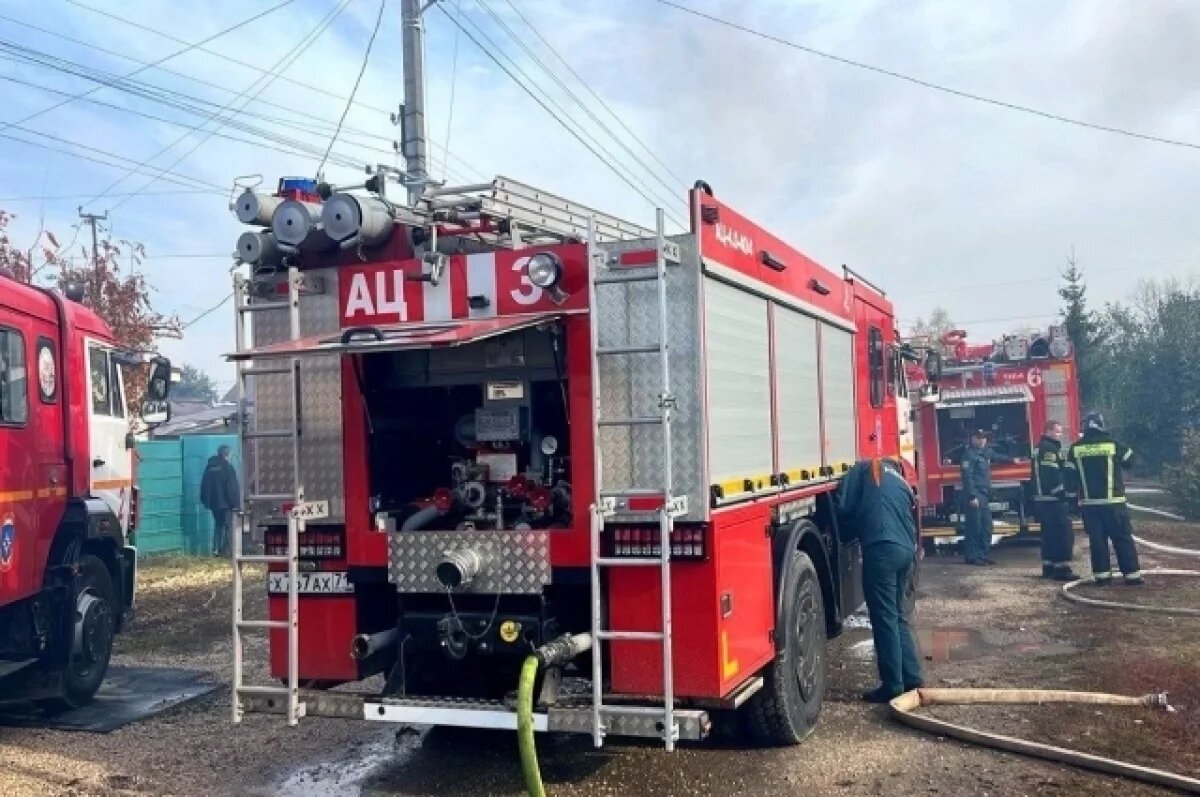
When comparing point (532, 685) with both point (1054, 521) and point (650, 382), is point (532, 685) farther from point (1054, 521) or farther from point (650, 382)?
point (1054, 521)

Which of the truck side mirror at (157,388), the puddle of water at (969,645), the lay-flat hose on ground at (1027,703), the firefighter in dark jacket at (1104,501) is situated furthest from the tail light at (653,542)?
the firefighter in dark jacket at (1104,501)

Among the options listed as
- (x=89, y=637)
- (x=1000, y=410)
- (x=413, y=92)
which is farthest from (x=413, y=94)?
(x=1000, y=410)

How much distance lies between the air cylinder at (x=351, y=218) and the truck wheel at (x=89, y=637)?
3990 mm

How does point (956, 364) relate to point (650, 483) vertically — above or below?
above

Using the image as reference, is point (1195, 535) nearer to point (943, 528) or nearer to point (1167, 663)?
point (943, 528)

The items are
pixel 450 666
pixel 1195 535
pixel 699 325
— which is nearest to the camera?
pixel 699 325

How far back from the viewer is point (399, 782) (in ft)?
18.8

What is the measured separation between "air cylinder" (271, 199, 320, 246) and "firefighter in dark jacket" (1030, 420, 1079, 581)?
32.4 ft

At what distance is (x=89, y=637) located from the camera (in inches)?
311

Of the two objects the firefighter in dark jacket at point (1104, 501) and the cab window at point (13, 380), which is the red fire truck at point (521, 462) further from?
the firefighter in dark jacket at point (1104, 501)

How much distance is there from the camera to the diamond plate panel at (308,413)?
566 centimetres

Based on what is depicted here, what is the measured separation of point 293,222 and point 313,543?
168 centimetres

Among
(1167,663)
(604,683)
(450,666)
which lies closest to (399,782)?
(450,666)

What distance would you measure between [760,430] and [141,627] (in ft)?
26.2
